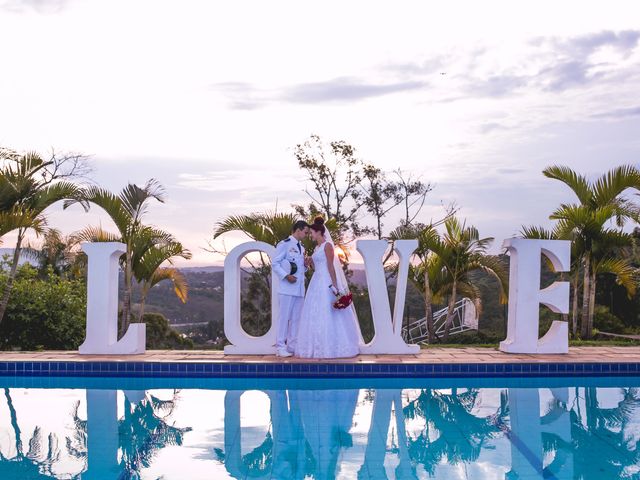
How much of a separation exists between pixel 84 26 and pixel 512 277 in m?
8.44

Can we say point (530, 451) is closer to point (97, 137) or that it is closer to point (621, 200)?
point (621, 200)

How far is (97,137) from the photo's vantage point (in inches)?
607

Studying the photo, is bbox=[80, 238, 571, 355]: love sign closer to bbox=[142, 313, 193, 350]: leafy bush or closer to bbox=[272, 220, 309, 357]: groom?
bbox=[272, 220, 309, 357]: groom

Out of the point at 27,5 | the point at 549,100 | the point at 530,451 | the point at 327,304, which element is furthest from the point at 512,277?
the point at 27,5

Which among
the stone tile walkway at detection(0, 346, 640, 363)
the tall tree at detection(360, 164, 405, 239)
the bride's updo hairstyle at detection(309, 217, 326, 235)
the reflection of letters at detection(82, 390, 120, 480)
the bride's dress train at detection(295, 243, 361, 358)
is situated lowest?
the reflection of letters at detection(82, 390, 120, 480)

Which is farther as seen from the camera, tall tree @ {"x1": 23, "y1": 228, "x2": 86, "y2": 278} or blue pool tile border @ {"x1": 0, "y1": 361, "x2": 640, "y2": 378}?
tall tree @ {"x1": 23, "y1": 228, "x2": 86, "y2": 278}

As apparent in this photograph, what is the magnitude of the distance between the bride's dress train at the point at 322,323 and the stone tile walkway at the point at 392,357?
217 millimetres

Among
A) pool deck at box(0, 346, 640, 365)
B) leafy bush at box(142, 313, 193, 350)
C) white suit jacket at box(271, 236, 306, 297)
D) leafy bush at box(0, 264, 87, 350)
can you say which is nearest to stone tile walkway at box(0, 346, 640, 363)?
pool deck at box(0, 346, 640, 365)

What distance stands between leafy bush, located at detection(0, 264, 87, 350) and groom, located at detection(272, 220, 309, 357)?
12.9ft

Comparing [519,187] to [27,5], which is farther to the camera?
[519,187]

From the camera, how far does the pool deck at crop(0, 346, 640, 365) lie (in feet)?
35.7

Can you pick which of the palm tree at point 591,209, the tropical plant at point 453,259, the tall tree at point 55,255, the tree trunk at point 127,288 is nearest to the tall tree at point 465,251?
the tropical plant at point 453,259

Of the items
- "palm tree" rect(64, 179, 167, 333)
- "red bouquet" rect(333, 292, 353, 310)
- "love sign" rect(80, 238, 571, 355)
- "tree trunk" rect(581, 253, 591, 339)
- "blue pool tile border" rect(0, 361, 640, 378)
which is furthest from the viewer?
"tree trunk" rect(581, 253, 591, 339)

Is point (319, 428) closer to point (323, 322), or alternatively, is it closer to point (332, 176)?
point (323, 322)
